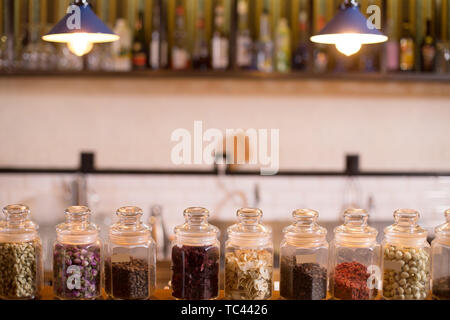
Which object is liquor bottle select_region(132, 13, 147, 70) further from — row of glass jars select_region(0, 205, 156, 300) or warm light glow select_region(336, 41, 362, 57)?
row of glass jars select_region(0, 205, 156, 300)

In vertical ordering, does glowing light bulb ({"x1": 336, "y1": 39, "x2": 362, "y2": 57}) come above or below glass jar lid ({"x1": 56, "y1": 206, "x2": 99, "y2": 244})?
above

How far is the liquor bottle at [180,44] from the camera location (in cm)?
357

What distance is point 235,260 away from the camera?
1.33 meters

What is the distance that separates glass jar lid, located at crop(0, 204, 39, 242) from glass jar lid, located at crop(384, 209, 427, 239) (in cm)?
83

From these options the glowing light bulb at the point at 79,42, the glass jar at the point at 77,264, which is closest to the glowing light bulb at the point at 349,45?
the glowing light bulb at the point at 79,42

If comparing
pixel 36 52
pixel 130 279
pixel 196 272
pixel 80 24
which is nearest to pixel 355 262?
pixel 196 272

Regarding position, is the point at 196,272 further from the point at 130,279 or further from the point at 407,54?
the point at 407,54

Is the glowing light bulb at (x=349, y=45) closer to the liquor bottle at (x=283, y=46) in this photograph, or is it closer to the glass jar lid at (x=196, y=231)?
the glass jar lid at (x=196, y=231)

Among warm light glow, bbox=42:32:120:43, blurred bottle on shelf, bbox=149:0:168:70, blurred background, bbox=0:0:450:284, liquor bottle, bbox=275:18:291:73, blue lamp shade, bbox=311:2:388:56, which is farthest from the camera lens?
blurred background, bbox=0:0:450:284

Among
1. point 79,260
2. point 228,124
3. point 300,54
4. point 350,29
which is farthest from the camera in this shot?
point 228,124

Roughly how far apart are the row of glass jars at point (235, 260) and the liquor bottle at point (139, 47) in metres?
2.28

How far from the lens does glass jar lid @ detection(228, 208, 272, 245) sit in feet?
4.46

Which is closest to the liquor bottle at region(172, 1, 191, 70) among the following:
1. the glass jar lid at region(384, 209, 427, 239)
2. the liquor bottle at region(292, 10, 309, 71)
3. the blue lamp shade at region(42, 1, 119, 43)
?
the liquor bottle at region(292, 10, 309, 71)

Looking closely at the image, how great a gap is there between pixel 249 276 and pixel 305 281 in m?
0.13
